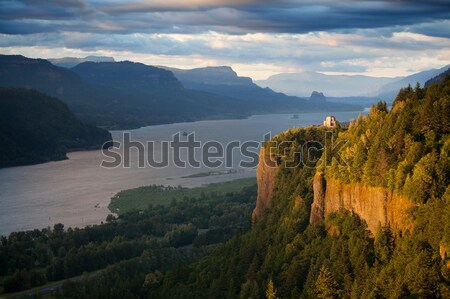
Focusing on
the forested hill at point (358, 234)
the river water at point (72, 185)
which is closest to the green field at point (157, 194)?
the river water at point (72, 185)

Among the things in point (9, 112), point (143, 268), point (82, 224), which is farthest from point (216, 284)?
point (9, 112)

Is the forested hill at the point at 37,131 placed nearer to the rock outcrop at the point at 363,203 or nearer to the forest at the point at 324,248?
the forest at the point at 324,248

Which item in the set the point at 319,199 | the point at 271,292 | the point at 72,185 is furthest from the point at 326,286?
the point at 72,185

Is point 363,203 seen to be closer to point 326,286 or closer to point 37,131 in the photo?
point 326,286

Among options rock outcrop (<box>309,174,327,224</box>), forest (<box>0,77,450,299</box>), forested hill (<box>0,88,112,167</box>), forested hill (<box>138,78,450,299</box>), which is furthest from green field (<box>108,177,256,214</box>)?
forested hill (<box>0,88,112,167</box>)

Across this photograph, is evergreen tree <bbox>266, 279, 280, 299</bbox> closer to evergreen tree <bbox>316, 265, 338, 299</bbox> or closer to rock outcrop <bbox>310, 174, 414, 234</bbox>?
evergreen tree <bbox>316, 265, 338, 299</bbox>

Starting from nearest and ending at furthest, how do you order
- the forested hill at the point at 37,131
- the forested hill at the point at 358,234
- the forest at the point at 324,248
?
the forested hill at the point at 358,234 < the forest at the point at 324,248 < the forested hill at the point at 37,131

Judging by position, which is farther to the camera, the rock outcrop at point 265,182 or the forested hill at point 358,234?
the rock outcrop at point 265,182

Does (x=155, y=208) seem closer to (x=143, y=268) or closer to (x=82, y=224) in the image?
(x=82, y=224)
